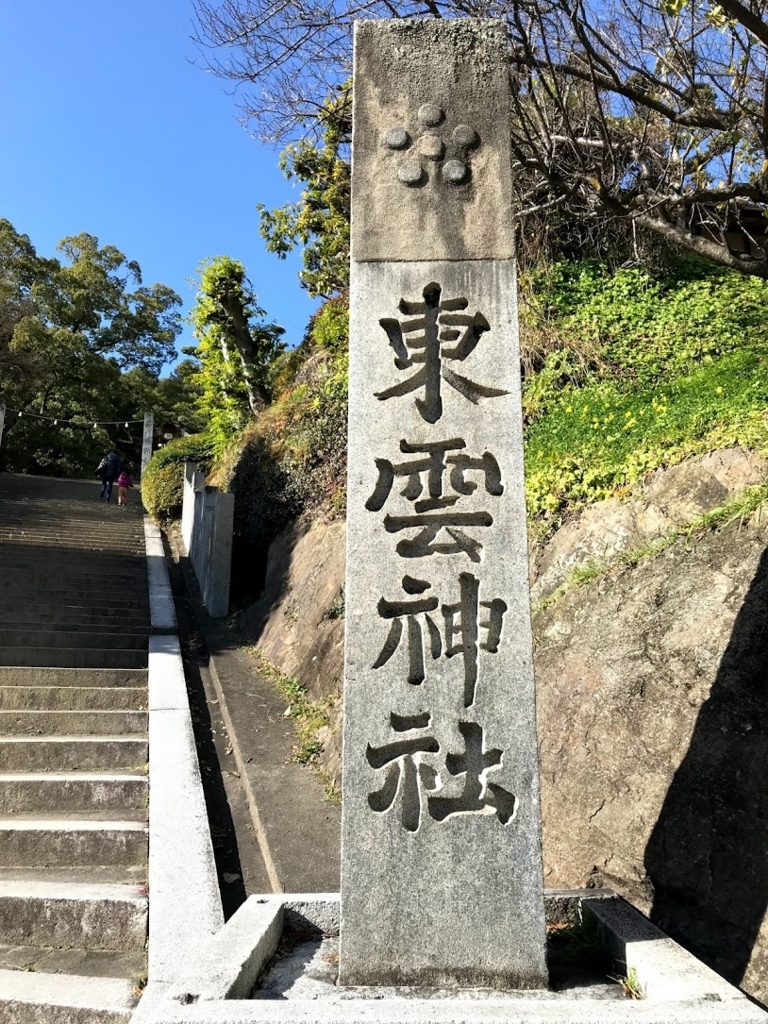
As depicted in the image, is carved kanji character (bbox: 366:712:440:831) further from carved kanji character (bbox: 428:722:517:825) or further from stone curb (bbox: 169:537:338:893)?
stone curb (bbox: 169:537:338:893)

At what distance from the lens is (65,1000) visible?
3.30 m

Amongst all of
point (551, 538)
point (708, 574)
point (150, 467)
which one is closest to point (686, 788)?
point (708, 574)

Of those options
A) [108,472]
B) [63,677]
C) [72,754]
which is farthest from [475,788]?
[108,472]

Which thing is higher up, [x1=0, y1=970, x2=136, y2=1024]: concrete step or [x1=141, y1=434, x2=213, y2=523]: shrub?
[x1=141, y1=434, x2=213, y2=523]: shrub

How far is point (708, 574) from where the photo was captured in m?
4.52

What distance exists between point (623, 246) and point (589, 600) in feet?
24.8

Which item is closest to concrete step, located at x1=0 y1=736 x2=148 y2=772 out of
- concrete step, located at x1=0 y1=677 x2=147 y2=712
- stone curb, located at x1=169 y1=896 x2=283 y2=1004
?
concrete step, located at x1=0 y1=677 x2=147 y2=712

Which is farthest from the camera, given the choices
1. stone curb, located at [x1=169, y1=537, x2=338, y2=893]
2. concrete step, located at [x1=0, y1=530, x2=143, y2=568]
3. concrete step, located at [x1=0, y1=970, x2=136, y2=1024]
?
A: concrete step, located at [x1=0, y1=530, x2=143, y2=568]

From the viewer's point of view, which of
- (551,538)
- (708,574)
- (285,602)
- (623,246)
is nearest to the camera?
(708,574)

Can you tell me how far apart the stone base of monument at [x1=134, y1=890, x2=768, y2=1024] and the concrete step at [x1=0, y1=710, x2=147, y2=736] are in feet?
10.3

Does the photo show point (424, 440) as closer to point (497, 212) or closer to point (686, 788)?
point (497, 212)

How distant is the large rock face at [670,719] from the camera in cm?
345

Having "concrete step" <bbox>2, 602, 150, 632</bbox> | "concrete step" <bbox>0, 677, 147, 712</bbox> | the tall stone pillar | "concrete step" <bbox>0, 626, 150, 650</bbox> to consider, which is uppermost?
the tall stone pillar

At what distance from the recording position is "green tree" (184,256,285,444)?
61.0 ft
